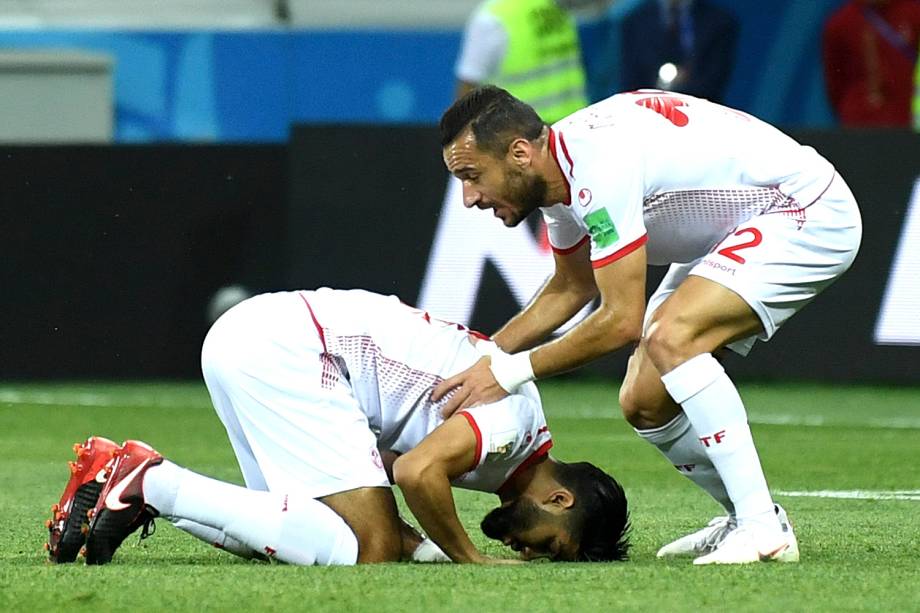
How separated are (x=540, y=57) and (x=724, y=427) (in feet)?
19.4

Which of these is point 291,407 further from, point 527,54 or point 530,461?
point 527,54

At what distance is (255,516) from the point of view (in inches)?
194

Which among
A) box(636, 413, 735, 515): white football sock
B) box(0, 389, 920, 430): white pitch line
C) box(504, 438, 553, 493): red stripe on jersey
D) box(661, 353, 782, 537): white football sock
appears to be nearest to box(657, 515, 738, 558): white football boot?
box(636, 413, 735, 515): white football sock

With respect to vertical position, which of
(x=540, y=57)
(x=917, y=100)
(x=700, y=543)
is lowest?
(x=917, y=100)

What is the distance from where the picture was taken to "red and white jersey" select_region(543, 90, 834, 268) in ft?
16.9

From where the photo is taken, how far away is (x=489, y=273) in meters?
10.4

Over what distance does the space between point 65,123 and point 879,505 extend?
7846mm

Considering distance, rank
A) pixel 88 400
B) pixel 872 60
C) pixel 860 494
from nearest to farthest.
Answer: pixel 860 494 → pixel 88 400 → pixel 872 60

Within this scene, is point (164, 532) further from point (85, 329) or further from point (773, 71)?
point (773, 71)

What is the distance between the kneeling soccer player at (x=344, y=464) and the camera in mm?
4934

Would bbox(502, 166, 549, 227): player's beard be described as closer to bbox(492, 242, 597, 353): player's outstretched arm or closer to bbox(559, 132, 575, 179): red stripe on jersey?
bbox(559, 132, 575, 179): red stripe on jersey

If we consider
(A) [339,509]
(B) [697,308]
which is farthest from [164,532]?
(B) [697,308]

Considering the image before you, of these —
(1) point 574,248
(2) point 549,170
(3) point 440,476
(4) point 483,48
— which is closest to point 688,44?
(4) point 483,48

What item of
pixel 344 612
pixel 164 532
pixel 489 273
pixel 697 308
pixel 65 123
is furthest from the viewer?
pixel 65 123
